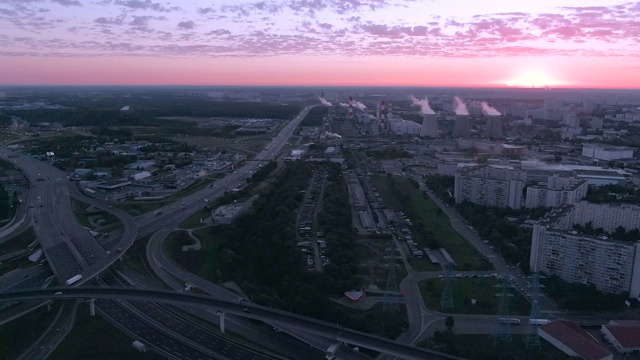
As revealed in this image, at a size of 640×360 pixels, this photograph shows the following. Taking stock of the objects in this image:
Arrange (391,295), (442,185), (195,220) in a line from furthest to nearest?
1. (442,185)
2. (195,220)
3. (391,295)

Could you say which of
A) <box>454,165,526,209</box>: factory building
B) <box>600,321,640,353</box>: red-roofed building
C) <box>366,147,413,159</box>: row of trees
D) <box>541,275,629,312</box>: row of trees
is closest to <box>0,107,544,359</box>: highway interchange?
<box>541,275,629,312</box>: row of trees

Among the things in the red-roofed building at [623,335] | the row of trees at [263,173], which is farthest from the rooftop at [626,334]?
the row of trees at [263,173]

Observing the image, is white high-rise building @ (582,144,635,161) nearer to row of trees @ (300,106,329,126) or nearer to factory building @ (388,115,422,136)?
factory building @ (388,115,422,136)

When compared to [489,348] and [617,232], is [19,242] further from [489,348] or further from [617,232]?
[617,232]

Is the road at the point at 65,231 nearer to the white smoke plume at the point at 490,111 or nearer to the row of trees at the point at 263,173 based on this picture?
the row of trees at the point at 263,173

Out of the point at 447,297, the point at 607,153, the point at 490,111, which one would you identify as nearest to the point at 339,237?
the point at 447,297

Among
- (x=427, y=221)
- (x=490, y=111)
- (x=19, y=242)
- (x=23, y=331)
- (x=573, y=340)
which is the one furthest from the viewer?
(x=490, y=111)

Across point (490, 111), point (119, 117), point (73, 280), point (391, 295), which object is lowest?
point (391, 295)

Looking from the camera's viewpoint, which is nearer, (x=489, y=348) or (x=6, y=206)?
(x=489, y=348)
